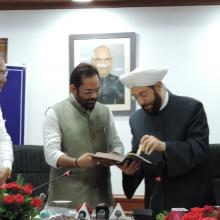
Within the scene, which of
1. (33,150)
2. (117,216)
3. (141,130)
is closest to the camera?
(117,216)

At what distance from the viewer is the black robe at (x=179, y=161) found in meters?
2.06

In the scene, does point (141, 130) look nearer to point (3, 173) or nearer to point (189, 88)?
point (3, 173)

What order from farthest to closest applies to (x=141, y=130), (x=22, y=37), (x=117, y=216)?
(x=22, y=37) → (x=141, y=130) → (x=117, y=216)

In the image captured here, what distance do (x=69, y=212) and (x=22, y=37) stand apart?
2.43 metres

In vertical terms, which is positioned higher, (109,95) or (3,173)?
(109,95)

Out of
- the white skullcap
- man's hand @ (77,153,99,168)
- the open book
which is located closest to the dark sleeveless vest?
man's hand @ (77,153,99,168)

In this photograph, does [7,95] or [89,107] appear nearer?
[89,107]

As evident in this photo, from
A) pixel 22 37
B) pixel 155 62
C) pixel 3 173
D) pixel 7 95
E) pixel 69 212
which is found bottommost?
pixel 69 212

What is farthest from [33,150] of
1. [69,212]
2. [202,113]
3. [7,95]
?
[202,113]

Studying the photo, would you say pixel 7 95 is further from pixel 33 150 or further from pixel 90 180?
pixel 90 180

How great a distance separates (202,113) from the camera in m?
2.19

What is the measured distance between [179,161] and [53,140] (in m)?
0.66

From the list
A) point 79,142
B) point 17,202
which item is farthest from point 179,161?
point 17,202

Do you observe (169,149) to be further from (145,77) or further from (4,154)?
(4,154)
